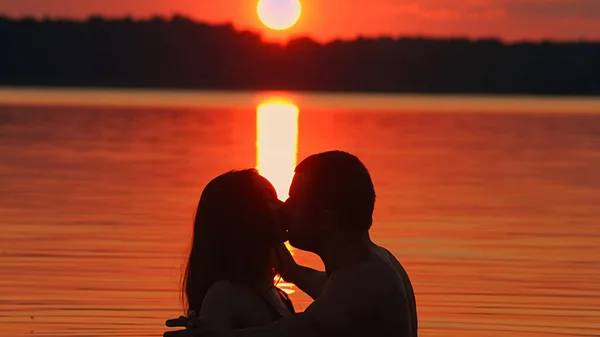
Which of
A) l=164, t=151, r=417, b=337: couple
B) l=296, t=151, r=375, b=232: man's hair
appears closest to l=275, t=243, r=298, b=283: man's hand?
l=164, t=151, r=417, b=337: couple

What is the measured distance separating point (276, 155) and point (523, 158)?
5300 millimetres

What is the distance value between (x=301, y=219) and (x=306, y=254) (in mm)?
10215

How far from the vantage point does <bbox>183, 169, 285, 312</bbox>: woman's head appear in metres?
6.28

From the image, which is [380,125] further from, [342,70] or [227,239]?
[342,70]

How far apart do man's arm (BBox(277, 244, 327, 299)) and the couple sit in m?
0.31

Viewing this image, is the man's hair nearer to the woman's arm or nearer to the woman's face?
the woman's face

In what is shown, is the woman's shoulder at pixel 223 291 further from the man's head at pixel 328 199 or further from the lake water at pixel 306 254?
the lake water at pixel 306 254

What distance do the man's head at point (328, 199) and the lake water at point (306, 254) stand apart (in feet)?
19.1

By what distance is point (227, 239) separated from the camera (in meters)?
6.32

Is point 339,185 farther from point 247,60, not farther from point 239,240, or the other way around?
point 247,60

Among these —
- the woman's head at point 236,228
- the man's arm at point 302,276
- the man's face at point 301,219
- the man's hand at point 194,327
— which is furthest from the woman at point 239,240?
the man's arm at point 302,276

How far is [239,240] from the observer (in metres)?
6.32

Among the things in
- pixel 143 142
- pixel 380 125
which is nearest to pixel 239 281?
pixel 143 142

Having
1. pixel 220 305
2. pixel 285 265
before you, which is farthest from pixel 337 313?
pixel 285 265
